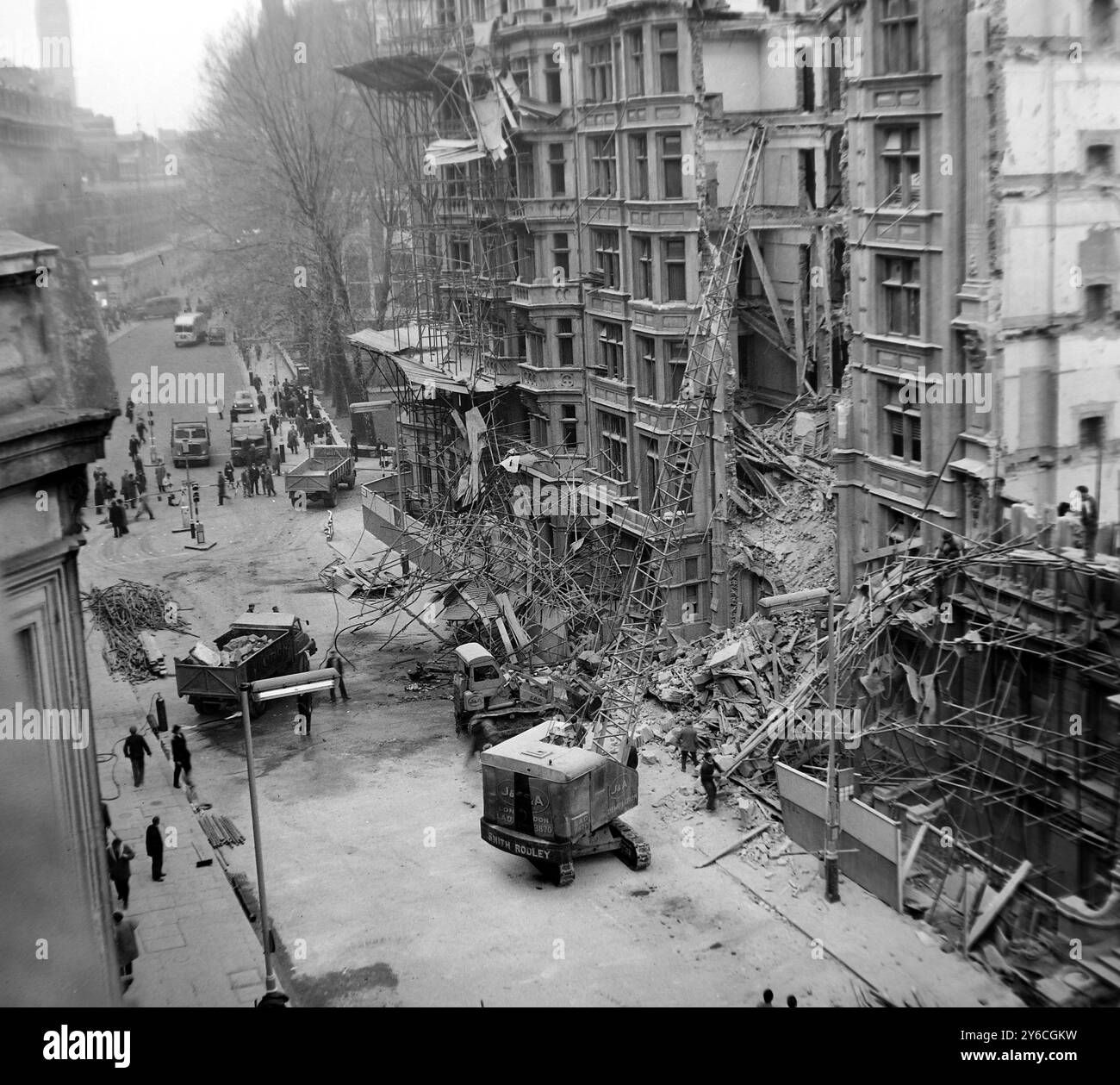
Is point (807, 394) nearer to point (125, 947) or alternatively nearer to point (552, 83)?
point (552, 83)

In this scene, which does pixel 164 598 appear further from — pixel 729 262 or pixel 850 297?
pixel 850 297

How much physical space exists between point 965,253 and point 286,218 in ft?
171

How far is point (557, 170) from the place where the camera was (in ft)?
143

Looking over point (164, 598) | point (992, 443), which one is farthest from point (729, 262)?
point (164, 598)

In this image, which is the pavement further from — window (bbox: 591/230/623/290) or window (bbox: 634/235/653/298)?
window (bbox: 591/230/623/290)

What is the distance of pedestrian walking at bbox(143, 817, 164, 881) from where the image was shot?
26.4m

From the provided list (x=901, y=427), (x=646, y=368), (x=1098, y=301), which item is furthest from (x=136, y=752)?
(x=1098, y=301)

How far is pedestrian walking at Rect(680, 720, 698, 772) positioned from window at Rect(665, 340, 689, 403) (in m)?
11.6

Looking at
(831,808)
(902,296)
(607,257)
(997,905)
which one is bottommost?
(997,905)

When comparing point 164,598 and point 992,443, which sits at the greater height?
point 992,443

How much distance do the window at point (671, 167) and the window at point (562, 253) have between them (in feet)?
19.1

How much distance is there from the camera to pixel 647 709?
109 ft
